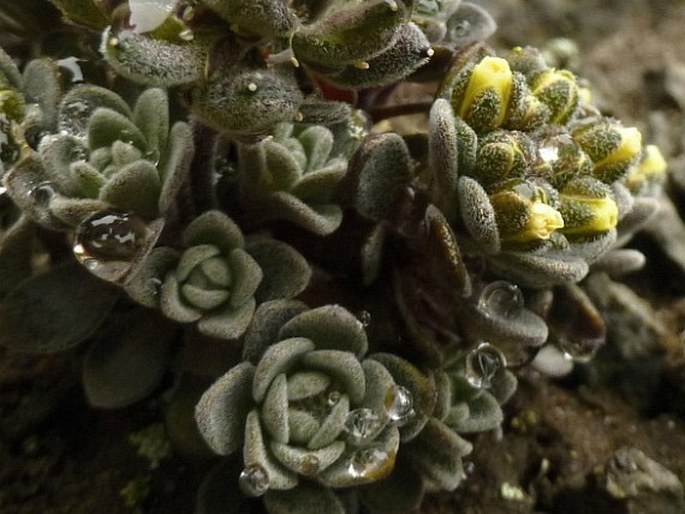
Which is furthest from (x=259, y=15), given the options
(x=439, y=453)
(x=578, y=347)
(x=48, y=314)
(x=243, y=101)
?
(x=578, y=347)

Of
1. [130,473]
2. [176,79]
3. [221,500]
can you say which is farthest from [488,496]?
[176,79]

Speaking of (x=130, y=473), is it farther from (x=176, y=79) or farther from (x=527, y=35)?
(x=527, y=35)

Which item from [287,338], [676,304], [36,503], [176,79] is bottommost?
[36,503]

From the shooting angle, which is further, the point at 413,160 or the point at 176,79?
the point at 413,160

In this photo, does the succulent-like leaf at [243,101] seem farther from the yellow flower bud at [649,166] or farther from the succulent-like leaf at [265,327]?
the yellow flower bud at [649,166]

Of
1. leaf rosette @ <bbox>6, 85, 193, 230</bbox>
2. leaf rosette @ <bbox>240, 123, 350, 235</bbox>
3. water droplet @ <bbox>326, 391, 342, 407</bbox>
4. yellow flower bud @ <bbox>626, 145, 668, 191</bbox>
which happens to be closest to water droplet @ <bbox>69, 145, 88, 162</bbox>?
leaf rosette @ <bbox>6, 85, 193, 230</bbox>

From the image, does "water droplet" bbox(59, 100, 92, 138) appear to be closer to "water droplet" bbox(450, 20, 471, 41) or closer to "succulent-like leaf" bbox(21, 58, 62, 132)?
"succulent-like leaf" bbox(21, 58, 62, 132)

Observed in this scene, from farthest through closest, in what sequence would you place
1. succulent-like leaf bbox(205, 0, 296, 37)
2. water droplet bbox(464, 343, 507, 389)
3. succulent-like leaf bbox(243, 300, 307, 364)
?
1. water droplet bbox(464, 343, 507, 389)
2. succulent-like leaf bbox(243, 300, 307, 364)
3. succulent-like leaf bbox(205, 0, 296, 37)
